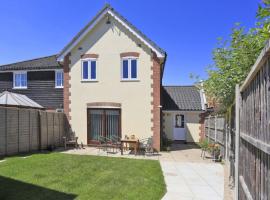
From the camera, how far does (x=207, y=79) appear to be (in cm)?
1052

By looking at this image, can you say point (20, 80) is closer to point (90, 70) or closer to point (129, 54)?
point (90, 70)

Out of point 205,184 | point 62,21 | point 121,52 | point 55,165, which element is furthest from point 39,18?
point 205,184

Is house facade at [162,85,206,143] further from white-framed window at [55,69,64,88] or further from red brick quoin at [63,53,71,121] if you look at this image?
white-framed window at [55,69,64,88]

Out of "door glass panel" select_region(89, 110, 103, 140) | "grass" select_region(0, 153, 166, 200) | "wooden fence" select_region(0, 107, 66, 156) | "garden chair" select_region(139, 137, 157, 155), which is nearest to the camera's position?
"grass" select_region(0, 153, 166, 200)

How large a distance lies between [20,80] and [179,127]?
14691mm

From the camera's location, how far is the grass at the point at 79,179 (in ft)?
22.6

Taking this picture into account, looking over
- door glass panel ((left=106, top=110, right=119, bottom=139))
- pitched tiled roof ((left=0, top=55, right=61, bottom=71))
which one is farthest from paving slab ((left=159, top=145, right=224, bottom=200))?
pitched tiled roof ((left=0, top=55, right=61, bottom=71))

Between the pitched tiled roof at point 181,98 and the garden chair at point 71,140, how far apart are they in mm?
7998

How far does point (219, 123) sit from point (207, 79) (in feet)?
11.4

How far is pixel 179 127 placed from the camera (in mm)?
20391

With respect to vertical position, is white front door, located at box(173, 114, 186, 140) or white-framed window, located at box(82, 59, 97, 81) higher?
white-framed window, located at box(82, 59, 97, 81)

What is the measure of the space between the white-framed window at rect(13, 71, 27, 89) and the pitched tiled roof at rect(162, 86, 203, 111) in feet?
41.2

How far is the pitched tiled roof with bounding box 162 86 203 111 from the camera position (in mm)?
20047

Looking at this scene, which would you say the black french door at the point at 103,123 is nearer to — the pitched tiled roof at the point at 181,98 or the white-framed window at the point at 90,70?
the white-framed window at the point at 90,70
